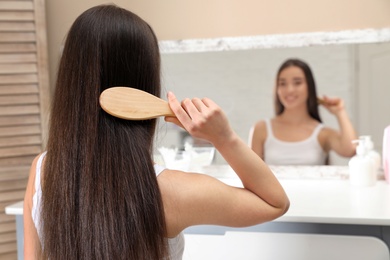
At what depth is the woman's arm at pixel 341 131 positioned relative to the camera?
157 centimetres

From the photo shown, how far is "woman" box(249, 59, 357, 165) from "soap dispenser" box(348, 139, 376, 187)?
0.07 metres

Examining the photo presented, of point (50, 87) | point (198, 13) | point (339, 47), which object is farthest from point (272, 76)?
point (50, 87)

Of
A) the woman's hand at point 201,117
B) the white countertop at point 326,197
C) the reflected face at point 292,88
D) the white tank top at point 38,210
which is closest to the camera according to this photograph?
the woman's hand at point 201,117

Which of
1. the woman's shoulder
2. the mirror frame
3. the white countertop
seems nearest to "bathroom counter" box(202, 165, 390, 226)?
the white countertop

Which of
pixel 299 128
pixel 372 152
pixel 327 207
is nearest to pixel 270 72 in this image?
pixel 299 128

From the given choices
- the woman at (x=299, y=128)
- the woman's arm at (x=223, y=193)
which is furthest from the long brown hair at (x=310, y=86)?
the woman's arm at (x=223, y=193)

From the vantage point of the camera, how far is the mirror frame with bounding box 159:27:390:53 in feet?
5.10

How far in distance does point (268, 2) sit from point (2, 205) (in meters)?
1.15

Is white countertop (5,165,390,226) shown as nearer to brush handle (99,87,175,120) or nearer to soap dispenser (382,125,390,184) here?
soap dispenser (382,125,390,184)

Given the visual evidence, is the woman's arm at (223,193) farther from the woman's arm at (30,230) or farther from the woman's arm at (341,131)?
the woman's arm at (341,131)

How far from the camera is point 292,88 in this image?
1616 mm

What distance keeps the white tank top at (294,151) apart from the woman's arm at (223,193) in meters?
0.86

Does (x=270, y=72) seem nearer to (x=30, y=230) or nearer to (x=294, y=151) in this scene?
(x=294, y=151)

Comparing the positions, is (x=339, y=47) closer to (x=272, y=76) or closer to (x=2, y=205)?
(x=272, y=76)
